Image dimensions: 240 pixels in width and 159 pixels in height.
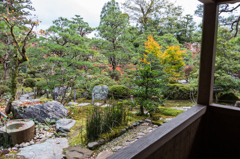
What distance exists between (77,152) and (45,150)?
0.50 meters

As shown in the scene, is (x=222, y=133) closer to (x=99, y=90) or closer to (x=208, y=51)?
(x=208, y=51)

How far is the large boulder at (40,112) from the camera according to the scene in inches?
120

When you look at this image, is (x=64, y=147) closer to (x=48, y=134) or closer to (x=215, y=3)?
(x=48, y=134)

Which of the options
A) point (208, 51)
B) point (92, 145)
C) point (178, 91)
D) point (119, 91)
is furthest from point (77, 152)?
point (178, 91)

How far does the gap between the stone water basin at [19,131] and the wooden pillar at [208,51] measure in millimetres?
2576

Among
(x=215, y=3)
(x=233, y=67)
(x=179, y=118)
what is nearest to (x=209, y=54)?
(x=215, y=3)

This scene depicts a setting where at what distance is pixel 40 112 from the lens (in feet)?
10.5

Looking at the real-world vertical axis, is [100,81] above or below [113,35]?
below

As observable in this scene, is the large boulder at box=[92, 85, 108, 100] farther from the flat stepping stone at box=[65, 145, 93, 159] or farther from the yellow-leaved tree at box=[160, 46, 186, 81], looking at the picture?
the flat stepping stone at box=[65, 145, 93, 159]

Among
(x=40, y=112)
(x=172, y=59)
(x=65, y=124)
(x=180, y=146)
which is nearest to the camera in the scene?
(x=180, y=146)

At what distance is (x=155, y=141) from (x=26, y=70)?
991 centimetres

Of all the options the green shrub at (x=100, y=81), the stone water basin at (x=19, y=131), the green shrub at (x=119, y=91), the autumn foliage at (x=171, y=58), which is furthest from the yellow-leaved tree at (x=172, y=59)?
the stone water basin at (x=19, y=131)

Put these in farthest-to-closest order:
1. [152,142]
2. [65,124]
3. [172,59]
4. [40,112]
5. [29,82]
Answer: [29,82] < [172,59] < [40,112] < [65,124] < [152,142]

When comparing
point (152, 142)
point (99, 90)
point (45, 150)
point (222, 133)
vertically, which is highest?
point (152, 142)
